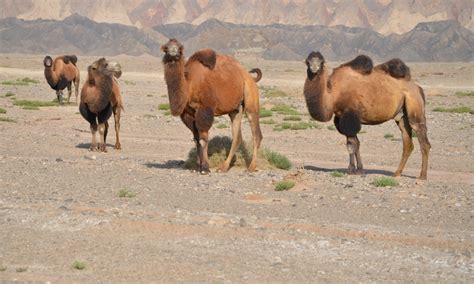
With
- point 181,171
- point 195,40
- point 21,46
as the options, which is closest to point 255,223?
point 181,171

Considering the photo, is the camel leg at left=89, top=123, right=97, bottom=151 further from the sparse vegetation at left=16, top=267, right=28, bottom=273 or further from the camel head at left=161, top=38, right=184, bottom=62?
the sparse vegetation at left=16, top=267, right=28, bottom=273

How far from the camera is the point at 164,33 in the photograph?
168250 millimetres

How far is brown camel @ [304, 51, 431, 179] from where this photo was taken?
15234 mm

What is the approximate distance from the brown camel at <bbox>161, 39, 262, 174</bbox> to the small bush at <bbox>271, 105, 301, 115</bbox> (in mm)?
17831

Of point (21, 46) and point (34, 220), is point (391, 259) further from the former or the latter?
point (21, 46)

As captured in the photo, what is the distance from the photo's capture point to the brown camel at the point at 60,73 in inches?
1411

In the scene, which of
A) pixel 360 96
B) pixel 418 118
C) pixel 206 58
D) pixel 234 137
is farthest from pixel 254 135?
pixel 418 118

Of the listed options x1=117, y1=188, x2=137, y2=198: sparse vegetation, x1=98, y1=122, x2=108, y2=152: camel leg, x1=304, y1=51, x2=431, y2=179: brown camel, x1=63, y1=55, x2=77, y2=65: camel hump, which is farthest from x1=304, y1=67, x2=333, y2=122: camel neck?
x1=63, y1=55, x2=77, y2=65: camel hump

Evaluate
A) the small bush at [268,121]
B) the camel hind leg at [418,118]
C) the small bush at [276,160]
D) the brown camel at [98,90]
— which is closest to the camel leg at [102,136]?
the brown camel at [98,90]

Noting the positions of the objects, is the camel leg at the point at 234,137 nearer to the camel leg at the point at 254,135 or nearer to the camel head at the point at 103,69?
the camel leg at the point at 254,135

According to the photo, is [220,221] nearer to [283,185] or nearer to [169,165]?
[283,185]

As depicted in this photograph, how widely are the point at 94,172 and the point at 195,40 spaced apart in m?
133

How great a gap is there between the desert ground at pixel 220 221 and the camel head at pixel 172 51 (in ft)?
6.69

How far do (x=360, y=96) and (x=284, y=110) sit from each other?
62.6 ft
